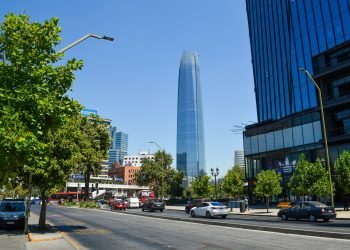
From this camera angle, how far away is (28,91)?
10250mm

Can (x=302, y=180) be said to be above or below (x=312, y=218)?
above

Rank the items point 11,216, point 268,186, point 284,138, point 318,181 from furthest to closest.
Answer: point 284,138, point 268,186, point 318,181, point 11,216

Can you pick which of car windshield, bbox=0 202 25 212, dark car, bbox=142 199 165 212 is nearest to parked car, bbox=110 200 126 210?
dark car, bbox=142 199 165 212

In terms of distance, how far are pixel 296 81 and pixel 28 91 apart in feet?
196

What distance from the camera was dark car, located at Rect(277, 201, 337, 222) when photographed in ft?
85.7

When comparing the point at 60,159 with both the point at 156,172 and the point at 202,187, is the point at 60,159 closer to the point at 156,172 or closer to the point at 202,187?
the point at 202,187

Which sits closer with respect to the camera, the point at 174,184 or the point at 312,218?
the point at 312,218

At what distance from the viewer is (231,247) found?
1340cm

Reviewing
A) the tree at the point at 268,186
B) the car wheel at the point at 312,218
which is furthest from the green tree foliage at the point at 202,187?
the car wheel at the point at 312,218

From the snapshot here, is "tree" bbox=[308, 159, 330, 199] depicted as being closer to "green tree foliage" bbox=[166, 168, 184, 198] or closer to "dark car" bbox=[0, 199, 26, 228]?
"dark car" bbox=[0, 199, 26, 228]

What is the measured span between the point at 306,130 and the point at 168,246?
41720 millimetres

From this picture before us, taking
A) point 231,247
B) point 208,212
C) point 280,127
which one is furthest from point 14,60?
point 280,127

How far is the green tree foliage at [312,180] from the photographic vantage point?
1378 inches

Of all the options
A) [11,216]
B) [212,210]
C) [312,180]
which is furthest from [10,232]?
[312,180]
